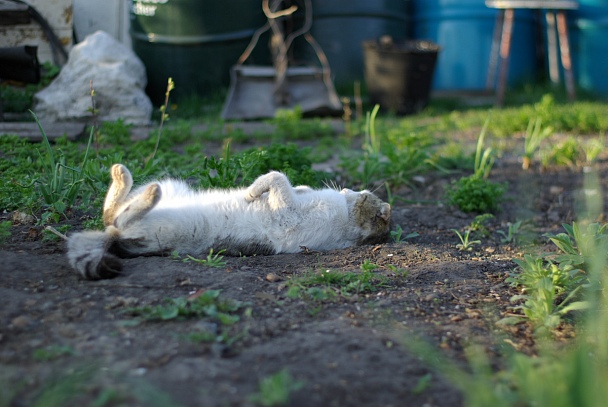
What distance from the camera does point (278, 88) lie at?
7.52 metres

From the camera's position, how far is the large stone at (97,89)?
6.35 meters

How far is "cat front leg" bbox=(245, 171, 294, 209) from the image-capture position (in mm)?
3354

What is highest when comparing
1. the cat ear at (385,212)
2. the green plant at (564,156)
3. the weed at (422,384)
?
the cat ear at (385,212)

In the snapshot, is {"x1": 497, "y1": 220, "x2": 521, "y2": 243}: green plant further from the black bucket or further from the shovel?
the black bucket

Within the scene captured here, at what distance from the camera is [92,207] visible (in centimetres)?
363

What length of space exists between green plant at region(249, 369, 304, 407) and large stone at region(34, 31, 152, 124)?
4946 millimetres

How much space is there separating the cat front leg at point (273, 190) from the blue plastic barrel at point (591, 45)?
308 inches

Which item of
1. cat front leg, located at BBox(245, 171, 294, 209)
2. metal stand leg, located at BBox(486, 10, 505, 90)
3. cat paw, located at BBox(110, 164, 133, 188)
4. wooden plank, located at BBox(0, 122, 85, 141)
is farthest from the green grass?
metal stand leg, located at BBox(486, 10, 505, 90)

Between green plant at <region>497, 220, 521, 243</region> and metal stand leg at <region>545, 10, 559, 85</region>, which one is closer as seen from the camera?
green plant at <region>497, 220, 521, 243</region>

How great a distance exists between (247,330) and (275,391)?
52 cm

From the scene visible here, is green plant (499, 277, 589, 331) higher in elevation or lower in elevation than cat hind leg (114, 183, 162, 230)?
lower

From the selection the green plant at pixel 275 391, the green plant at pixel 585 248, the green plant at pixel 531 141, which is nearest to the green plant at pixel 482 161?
the green plant at pixel 531 141

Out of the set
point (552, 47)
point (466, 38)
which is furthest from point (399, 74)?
point (552, 47)

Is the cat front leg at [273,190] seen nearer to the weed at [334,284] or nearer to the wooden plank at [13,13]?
the weed at [334,284]
